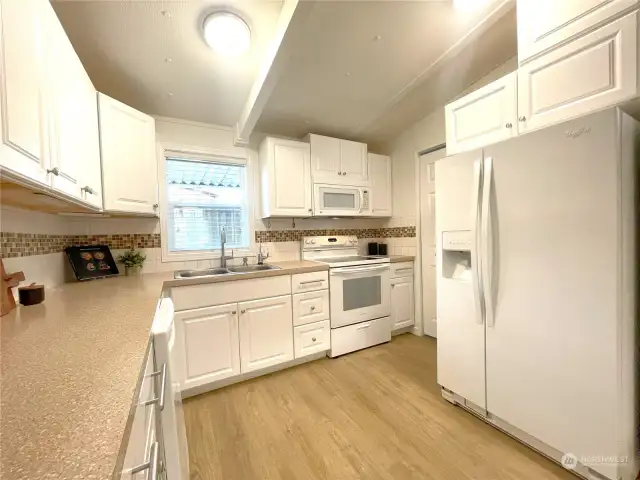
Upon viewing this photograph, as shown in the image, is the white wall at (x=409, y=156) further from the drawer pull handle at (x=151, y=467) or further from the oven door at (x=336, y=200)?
the drawer pull handle at (x=151, y=467)

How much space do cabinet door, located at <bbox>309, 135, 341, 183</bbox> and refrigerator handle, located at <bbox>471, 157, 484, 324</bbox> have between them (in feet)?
5.16

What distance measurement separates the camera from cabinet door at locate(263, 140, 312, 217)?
254cm

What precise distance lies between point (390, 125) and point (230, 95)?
1807mm

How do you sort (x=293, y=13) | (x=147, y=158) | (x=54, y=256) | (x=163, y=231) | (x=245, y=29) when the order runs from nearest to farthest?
1. (x=293, y=13)
2. (x=245, y=29)
3. (x=54, y=256)
4. (x=147, y=158)
5. (x=163, y=231)

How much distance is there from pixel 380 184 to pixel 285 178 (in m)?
1.29

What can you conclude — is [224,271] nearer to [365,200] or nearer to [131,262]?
[131,262]

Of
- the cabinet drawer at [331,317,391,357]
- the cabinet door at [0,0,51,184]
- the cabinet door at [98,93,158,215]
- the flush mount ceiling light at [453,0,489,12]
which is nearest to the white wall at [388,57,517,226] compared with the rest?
the flush mount ceiling light at [453,0,489,12]

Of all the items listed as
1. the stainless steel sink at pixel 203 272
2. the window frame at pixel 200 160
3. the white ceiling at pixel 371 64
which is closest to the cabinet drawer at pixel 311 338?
the stainless steel sink at pixel 203 272

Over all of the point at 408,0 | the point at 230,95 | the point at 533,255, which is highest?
the point at 408,0

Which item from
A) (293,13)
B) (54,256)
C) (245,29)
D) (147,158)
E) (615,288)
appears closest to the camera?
(615,288)

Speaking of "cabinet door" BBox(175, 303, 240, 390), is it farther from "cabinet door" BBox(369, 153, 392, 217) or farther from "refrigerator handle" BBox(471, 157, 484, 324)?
"cabinet door" BBox(369, 153, 392, 217)

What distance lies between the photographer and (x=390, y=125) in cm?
298

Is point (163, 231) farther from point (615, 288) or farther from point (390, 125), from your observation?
point (615, 288)

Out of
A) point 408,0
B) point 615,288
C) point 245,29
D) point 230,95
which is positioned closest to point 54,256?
point 230,95
